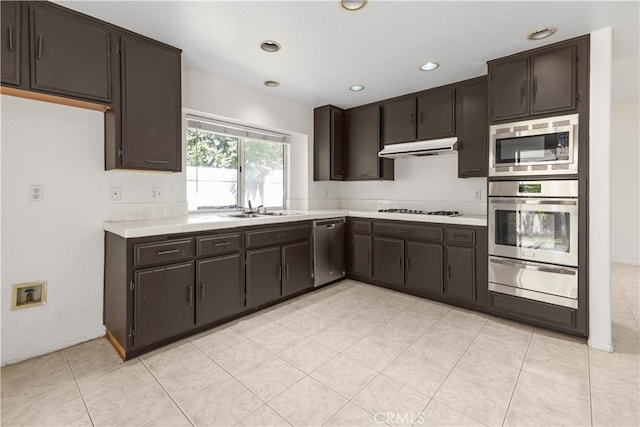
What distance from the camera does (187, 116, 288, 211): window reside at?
3320 mm

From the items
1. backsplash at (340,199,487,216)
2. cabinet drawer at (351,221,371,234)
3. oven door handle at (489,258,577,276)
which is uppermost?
backsplash at (340,199,487,216)

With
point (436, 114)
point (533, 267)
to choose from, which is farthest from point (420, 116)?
point (533, 267)

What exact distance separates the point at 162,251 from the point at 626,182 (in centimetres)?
669

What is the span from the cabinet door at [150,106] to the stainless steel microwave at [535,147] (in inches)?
114

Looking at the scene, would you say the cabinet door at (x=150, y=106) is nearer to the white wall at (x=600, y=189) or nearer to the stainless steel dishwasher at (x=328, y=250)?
the stainless steel dishwasher at (x=328, y=250)

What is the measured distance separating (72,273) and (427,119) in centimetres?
378

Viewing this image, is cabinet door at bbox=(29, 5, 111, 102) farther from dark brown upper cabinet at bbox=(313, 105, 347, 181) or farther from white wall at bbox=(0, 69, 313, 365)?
dark brown upper cabinet at bbox=(313, 105, 347, 181)

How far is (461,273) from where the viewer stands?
3123mm

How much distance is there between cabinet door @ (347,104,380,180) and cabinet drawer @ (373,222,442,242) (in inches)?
30.7

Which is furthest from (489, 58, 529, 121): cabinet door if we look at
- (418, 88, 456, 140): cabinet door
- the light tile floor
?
the light tile floor

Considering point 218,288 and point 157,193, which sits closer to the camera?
point 218,288

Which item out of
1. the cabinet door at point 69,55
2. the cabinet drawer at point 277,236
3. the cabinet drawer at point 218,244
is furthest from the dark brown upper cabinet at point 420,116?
the cabinet door at point 69,55

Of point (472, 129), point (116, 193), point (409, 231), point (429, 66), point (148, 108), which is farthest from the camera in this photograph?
point (409, 231)

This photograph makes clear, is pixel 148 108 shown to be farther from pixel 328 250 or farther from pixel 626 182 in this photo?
pixel 626 182
